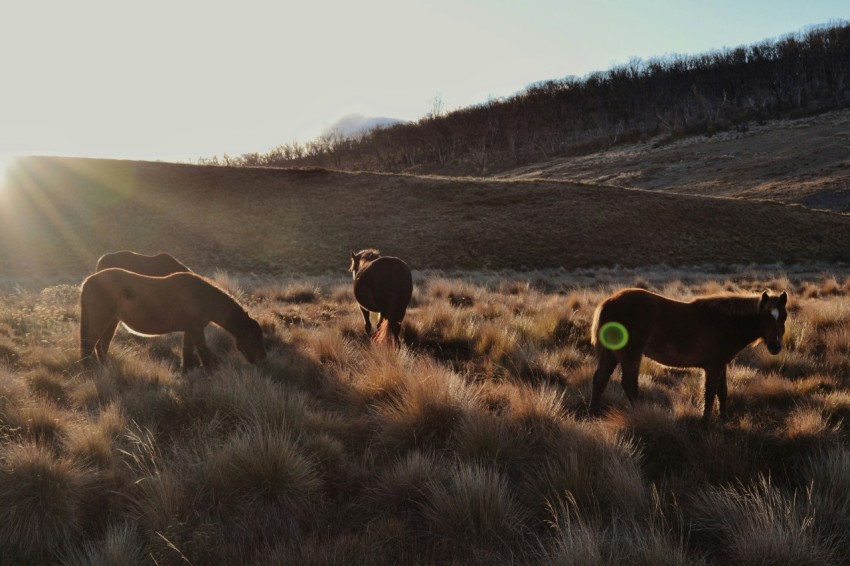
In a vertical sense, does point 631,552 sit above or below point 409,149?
below

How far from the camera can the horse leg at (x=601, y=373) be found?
5.20m

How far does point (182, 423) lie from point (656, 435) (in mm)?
4224

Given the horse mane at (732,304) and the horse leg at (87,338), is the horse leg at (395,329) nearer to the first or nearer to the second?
the horse leg at (87,338)

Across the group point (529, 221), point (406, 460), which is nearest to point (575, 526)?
point (406, 460)

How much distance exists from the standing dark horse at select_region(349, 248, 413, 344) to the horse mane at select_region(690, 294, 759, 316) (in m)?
4.40

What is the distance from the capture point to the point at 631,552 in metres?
2.72

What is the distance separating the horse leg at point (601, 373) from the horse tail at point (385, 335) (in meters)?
3.14

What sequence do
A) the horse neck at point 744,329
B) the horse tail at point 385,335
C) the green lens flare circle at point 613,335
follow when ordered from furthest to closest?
the horse tail at point 385,335 → the green lens flare circle at point 613,335 → the horse neck at point 744,329

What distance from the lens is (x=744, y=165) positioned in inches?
2793

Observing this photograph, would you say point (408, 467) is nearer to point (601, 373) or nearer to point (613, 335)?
point (601, 373)

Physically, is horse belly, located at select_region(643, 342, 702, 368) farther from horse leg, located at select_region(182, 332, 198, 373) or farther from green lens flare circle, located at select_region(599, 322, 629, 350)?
horse leg, located at select_region(182, 332, 198, 373)

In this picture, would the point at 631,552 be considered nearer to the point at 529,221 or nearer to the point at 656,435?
the point at 656,435

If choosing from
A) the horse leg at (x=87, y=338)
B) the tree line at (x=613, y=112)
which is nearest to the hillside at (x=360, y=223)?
the horse leg at (x=87, y=338)

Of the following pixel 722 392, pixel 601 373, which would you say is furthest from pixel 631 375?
pixel 722 392
